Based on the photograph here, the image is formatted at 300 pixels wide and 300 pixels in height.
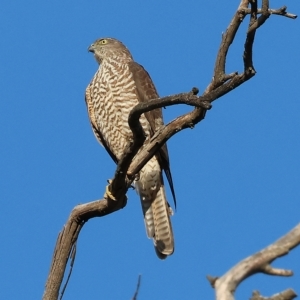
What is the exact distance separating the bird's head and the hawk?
0.43 metres

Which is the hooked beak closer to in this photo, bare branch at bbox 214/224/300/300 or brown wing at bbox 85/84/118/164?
brown wing at bbox 85/84/118/164

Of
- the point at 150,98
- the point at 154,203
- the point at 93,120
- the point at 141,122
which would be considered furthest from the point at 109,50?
the point at 154,203

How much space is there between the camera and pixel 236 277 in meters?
3.48

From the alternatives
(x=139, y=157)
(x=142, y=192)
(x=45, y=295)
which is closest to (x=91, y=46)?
(x=142, y=192)

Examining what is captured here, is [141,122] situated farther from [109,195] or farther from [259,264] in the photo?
[259,264]

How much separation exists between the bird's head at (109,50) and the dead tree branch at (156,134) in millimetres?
2976

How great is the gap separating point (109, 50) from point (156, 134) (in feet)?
11.8

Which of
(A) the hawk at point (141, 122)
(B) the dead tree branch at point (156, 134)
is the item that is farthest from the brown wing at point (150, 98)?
(B) the dead tree branch at point (156, 134)

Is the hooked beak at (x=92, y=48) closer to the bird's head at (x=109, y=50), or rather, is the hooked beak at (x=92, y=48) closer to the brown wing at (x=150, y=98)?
the bird's head at (x=109, y=50)

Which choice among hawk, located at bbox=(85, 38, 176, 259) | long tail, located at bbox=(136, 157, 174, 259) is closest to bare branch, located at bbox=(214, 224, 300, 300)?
hawk, located at bbox=(85, 38, 176, 259)

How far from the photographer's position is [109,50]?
945 centimetres

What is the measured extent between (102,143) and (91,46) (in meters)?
1.71

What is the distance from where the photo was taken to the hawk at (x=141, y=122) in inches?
328

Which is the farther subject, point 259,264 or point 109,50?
point 109,50
